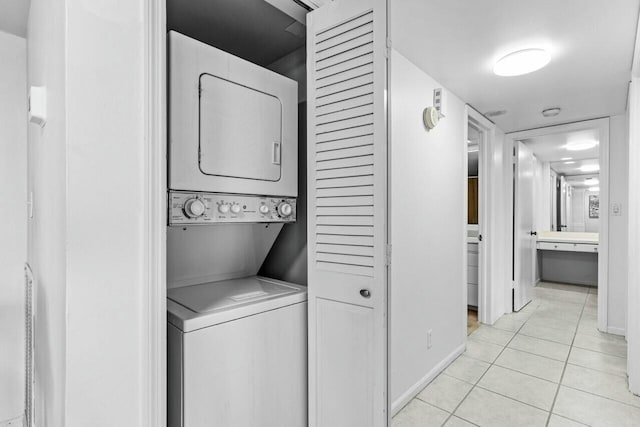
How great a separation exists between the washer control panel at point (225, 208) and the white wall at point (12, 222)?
4.95 feet

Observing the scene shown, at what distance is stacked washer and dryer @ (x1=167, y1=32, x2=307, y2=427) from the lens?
1.13 m

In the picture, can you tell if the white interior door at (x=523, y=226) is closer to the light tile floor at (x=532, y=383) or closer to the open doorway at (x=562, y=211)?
the open doorway at (x=562, y=211)

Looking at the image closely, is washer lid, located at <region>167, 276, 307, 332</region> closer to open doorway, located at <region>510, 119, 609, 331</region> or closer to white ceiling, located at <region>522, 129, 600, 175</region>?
open doorway, located at <region>510, 119, 609, 331</region>

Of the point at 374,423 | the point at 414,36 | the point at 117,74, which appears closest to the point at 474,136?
the point at 414,36

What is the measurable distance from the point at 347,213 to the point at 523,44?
5.60ft

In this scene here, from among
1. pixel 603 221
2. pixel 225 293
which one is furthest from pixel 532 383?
pixel 225 293

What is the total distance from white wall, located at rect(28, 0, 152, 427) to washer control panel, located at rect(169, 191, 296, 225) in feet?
0.87

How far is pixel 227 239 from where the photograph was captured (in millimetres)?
1580

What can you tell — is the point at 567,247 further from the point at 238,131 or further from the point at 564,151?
the point at 238,131

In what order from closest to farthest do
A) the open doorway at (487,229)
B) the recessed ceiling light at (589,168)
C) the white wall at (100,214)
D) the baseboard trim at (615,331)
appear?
the white wall at (100,214) < the baseboard trim at (615,331) < the open doorway at (487,229) < the recessed ceiling light at (589,168)

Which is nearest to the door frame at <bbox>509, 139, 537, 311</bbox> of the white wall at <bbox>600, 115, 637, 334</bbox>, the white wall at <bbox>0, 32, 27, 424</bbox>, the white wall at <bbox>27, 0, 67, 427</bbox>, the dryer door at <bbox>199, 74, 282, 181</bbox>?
the white wall at <bbox>600, 115, 637, 334</bbox>

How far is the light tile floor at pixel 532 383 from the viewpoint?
80.1 inches

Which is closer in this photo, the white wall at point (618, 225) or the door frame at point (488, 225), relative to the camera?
the white wall at point (618, 225)

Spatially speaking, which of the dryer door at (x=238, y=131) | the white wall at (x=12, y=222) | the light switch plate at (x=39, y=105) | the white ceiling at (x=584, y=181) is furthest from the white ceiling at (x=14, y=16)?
the white ceiling at (x=584, y=181)
